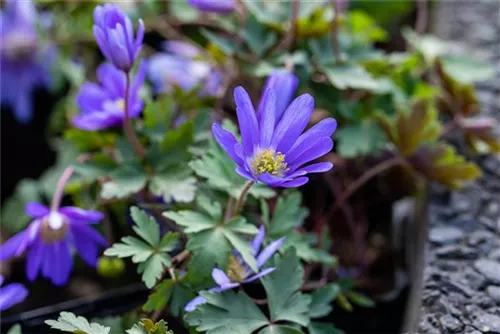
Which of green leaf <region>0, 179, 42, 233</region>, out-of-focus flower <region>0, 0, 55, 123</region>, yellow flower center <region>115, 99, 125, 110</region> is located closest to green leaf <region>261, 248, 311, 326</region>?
yellow flower center <region>115, 99, 125, 110</region>

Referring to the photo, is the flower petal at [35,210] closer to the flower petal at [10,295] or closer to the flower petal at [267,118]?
the flower petal at [10,295]

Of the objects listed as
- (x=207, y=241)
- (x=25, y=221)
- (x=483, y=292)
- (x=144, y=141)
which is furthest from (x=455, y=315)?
(x=25, y=221)

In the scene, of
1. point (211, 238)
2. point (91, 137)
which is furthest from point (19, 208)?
point (211, 238)

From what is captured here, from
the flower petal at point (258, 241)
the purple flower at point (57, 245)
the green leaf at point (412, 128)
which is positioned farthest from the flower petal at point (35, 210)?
the green leaf at point (412, 128)

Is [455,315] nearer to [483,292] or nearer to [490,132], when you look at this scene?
[483,292]

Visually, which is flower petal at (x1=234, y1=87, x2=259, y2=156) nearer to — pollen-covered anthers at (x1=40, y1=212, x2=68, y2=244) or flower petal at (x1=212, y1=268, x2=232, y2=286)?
flower petal at (x1=212, y1=268, x2=232, y2=286)
